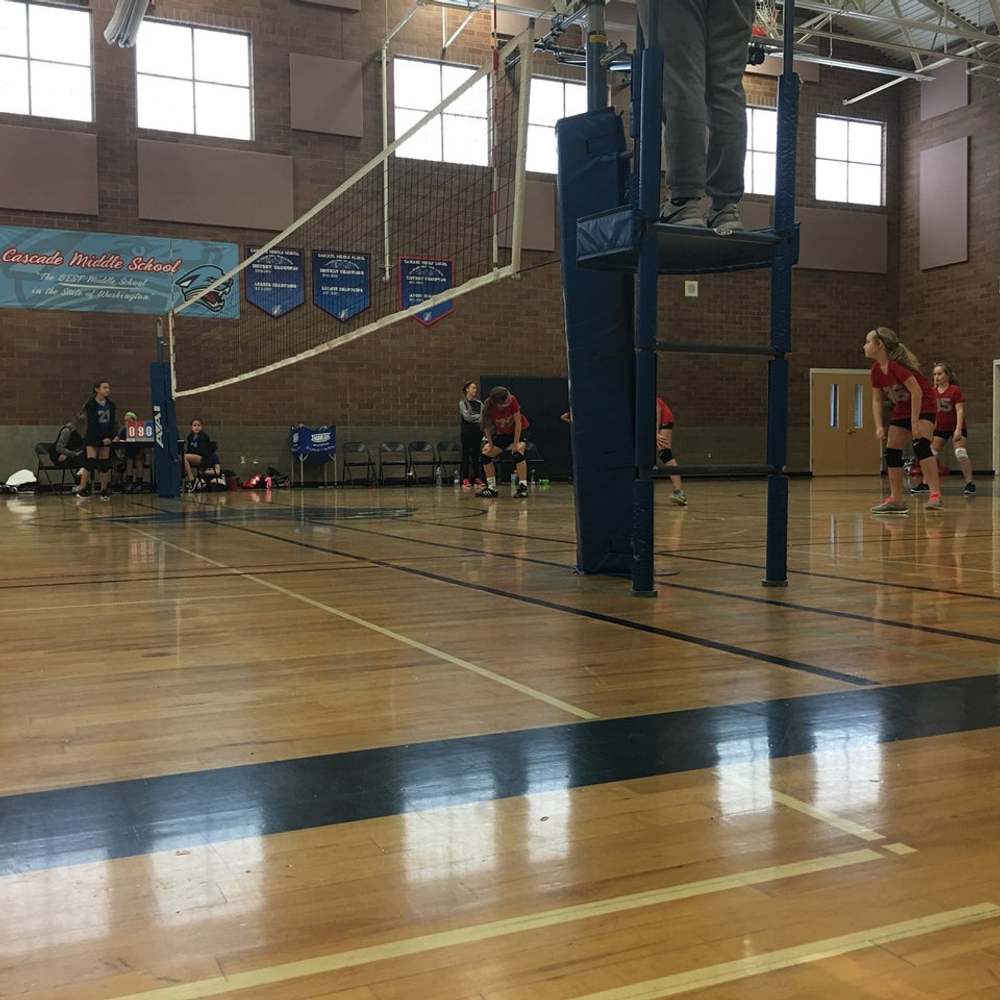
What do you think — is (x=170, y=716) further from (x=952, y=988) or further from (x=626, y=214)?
(x=626, y=214)

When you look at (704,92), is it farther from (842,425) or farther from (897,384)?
(842,425)

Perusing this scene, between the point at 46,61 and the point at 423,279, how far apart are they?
6847 millimetres

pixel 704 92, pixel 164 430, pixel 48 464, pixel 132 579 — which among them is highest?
pixel 704 92

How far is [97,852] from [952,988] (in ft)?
4.00

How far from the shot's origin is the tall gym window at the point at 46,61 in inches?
659

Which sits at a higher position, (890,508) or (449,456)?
(449,456)

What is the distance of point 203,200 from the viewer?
18094 mm

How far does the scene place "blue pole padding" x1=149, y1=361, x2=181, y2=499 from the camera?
48.3ft

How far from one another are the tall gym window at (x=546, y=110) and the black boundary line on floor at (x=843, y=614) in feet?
53.7

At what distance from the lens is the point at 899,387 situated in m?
9.86

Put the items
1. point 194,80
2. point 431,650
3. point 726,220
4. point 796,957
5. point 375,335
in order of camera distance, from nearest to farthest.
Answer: point 796,957, point 431,650, point 726,220, point 194,80, point 375,335

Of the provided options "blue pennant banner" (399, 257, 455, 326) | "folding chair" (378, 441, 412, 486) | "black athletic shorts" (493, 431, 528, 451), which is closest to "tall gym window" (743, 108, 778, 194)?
"blue pennant banner" (399, 257, 455, 326)

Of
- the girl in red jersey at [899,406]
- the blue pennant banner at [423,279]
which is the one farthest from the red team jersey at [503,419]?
the blue pennant banner at [423,279]

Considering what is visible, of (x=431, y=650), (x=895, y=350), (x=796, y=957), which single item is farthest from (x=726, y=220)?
(x=895, y=350)
